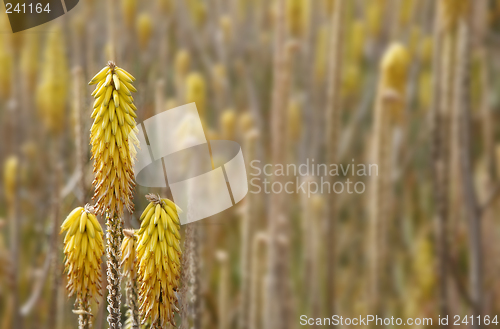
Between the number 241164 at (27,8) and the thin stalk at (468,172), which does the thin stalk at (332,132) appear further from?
the number 241164 at (27,8)

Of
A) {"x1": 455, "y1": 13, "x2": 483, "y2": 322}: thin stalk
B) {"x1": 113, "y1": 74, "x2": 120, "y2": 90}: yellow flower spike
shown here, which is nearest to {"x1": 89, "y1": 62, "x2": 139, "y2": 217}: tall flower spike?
{"x1": 113, "y1": 74, "x2": 120, "y2": 90}: yellow flower spike

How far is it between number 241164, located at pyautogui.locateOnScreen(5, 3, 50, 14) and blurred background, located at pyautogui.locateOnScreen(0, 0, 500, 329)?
44 millimetres

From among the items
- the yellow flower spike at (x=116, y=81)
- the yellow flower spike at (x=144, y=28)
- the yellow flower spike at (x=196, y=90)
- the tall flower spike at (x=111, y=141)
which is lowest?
the tall flower spike at (x=111, y=141)

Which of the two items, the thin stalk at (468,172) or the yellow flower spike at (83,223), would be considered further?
the thin stalk at (468,172)

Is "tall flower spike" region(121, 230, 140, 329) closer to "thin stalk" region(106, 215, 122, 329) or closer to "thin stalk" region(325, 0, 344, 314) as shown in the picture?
"thin stalk" region(106, 215, 122, 329)

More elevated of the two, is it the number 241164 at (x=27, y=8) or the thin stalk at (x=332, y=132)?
the number 241164 at (x=27, y=8)

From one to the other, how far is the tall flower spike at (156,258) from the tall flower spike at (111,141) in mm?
19

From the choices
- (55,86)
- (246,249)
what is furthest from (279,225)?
(55,86)

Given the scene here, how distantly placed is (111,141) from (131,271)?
0.26 ft

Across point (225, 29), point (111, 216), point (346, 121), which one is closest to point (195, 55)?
point (225, 29)

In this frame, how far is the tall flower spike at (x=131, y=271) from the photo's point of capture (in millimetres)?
238

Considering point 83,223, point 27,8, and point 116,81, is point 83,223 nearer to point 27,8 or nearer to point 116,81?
point 116,81

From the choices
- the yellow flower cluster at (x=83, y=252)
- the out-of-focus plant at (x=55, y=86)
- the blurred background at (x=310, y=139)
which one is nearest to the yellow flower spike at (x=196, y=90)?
the blurred background at (x=310, y=139)

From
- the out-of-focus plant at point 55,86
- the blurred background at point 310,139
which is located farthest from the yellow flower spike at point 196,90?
the out-of-focus plant at point 55,86
